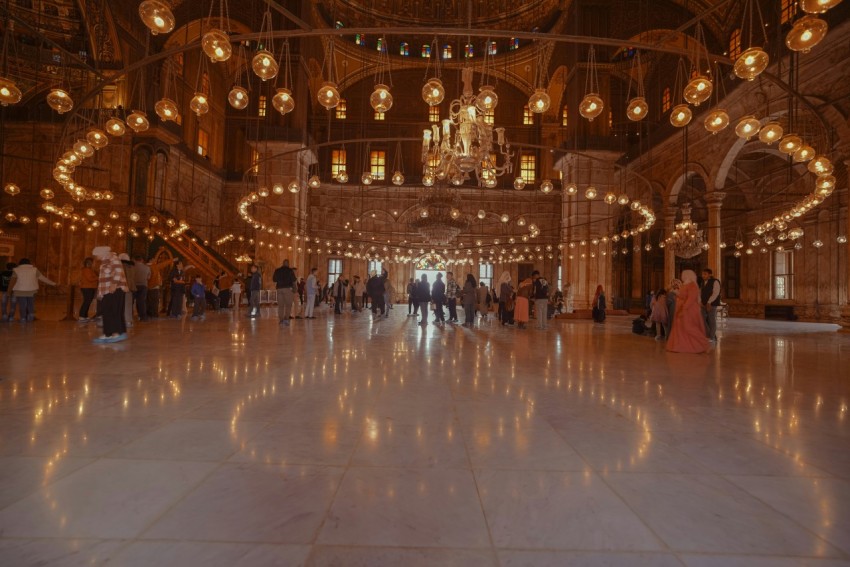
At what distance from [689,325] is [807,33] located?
392cm

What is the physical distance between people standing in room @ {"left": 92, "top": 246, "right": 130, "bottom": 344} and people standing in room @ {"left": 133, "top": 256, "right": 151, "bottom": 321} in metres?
3.27

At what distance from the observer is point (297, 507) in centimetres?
186

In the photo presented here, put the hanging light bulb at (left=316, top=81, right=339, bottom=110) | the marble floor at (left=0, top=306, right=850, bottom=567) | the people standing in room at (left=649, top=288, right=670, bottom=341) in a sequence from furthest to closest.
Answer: the people standing in room at (left=649, top=288, right=670, bottom=341) → the hanging light bulb at (left=316, top=81, right=339, bottom=110) → the marble floor at (left=0, top=306, right=850, bottom=567)

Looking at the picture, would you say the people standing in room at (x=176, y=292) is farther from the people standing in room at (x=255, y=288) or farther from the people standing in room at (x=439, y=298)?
the people standing in room at (x=439, y=298)

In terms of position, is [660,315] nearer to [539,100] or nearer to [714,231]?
[539,100]

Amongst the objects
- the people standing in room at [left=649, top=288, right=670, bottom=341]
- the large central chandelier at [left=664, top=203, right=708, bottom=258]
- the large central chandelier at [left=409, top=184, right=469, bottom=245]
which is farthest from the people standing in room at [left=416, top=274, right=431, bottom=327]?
the large central chandelier at [left=664, top=203, right=708, bottom=258]

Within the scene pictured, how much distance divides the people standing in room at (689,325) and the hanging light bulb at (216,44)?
22.6 ft

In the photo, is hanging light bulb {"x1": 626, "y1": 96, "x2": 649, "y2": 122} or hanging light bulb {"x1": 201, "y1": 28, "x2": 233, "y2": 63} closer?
hanging light bulb {"x1": 201, "y1": 28, "x2": 233, "y2": 63}

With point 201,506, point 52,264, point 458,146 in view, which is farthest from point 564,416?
point 52,264

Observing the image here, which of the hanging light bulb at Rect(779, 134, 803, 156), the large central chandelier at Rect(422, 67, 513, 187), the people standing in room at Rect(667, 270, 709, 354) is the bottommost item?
the people standing in room at Rect(667, 270, 709, 354)

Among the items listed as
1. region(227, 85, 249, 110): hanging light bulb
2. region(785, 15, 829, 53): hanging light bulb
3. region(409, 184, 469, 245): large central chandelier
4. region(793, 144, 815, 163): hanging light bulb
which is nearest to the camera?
region(785, 15, 829, 53): hanging light bulb

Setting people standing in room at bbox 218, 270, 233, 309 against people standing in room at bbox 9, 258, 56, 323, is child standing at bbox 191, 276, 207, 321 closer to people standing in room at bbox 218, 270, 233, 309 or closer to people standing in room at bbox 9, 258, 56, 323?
people standing in room at bbox 9, 258, 56, 323

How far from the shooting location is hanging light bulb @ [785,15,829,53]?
4.99 metres

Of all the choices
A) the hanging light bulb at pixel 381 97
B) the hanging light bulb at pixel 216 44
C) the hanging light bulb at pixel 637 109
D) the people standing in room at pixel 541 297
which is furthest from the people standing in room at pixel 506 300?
the hanging light bulb at pixel 216 44
